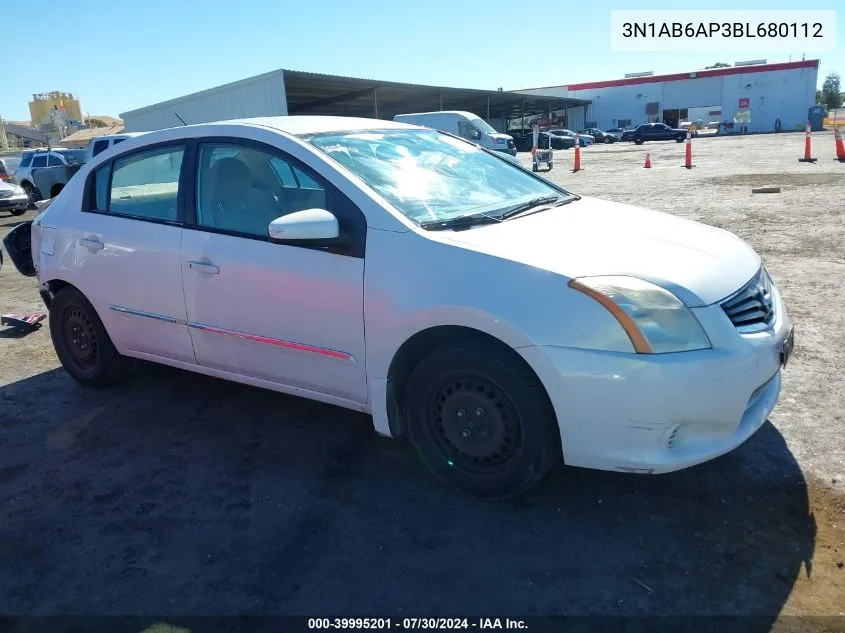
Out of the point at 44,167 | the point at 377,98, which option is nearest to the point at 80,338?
the point at 44,167

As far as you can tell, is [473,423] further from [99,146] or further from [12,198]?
[12,198]

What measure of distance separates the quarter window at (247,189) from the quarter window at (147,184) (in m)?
0.23

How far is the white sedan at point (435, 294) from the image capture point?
99.1 inches

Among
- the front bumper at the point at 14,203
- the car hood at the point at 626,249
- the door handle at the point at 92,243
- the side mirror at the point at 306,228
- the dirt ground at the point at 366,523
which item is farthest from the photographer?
the front bumper at the point at 14,203

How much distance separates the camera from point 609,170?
72.8ft

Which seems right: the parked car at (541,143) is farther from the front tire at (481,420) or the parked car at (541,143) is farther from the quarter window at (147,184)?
the front tire at (481,420)

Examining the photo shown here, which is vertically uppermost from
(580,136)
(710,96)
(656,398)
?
(710,96)

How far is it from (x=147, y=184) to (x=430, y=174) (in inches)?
73.4

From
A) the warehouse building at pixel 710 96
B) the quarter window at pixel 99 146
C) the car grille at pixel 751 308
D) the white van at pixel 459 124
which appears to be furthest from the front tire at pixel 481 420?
the warehouse building at pixel 710 96

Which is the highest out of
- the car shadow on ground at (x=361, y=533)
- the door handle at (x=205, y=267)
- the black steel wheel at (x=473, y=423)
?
the door handle at (x=205, y=267)

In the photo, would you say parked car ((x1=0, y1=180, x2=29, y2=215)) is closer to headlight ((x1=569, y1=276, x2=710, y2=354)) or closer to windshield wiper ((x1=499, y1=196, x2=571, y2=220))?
windshield wiper ((x1=499, y1=196, x2=571, y2=220))

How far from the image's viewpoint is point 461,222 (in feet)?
10.1

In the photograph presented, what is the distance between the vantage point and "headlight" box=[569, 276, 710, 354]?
2.47 meters

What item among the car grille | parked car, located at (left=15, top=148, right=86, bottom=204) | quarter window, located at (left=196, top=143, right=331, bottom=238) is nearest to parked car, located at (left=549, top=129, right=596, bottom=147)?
parked car, located at (left=15, top=148, right=86, bottom=204)
